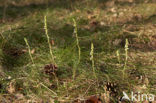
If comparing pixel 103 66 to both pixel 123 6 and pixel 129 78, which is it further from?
pixel 123 6

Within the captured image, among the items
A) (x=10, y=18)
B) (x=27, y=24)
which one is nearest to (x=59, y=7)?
(x=10, y=18)

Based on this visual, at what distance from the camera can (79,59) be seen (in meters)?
2.05

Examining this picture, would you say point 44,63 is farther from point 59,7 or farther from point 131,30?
point 59,7

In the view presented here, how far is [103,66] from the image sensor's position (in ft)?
7.01

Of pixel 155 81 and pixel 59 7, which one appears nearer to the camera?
pixel 155 81

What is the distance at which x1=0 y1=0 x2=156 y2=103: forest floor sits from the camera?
69.6 inches

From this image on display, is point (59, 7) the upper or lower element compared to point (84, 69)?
upper

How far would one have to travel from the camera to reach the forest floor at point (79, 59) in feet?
5.80

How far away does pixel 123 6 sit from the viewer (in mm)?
4270

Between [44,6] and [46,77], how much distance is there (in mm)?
2972

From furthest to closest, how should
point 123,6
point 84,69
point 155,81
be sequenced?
point 123,6, point 84,69, point 155,81

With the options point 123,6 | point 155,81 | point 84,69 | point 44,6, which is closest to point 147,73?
point 155,81

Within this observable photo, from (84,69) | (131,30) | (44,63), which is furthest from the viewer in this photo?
(131,30)

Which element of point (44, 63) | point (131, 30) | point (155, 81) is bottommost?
point (155, 81)
